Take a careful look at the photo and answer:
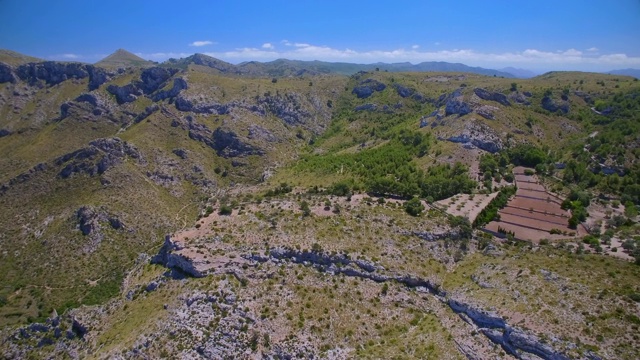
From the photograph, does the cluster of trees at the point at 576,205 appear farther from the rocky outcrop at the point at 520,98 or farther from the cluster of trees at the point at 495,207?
the rocky outcrop at the point at 520,98

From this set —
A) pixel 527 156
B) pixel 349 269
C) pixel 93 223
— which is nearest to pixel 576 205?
pixel 527 156

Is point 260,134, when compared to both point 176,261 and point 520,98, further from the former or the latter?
point 520,98

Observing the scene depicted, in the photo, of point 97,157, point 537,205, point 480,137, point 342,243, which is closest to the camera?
point 342,243

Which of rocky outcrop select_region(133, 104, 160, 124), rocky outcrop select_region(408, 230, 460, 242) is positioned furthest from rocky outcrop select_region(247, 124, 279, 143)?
rocky outcrop select_region(408, 230, 460, 242)

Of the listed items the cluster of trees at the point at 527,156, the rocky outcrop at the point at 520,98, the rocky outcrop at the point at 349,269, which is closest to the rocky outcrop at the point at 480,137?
the cluster of trees at the point at 527,156

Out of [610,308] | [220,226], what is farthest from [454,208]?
[220,226]
